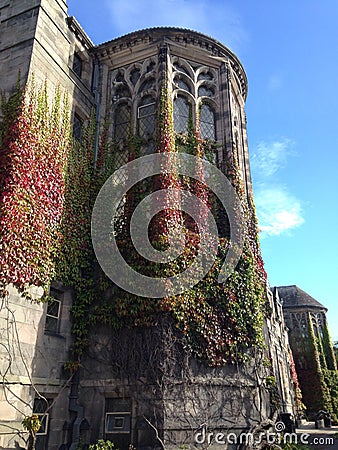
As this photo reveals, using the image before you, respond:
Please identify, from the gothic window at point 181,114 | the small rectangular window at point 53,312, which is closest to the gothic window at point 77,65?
the gothic window at point 181,114

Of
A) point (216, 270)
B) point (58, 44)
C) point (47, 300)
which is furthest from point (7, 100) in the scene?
point (216, 270)

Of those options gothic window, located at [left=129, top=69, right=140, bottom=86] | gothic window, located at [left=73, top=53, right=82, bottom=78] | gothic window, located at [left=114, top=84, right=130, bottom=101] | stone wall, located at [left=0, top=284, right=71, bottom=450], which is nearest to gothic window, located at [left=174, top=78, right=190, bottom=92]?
gothic window, located at [left=129, top=69, right=140, bottom=86]

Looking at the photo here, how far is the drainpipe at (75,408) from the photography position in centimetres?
1000

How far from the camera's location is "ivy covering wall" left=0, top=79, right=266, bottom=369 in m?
10.0

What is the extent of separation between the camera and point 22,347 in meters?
9.40

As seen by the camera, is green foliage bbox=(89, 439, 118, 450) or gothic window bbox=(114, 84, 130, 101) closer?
green foliage bbox=(89, 439, 118, 450)

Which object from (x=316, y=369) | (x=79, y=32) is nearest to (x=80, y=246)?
(x=79, y=32)

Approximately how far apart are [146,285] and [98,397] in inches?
121

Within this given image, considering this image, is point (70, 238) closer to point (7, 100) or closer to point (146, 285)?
point (146, 285)

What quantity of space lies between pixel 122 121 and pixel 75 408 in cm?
980

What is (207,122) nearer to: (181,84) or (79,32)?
(181,84)

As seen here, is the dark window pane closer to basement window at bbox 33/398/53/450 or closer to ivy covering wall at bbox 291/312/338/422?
basement window at bbox 33/398/53/450

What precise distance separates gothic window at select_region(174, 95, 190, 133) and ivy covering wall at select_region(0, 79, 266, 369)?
39.4 inches

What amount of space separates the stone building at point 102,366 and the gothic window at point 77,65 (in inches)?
15.6
